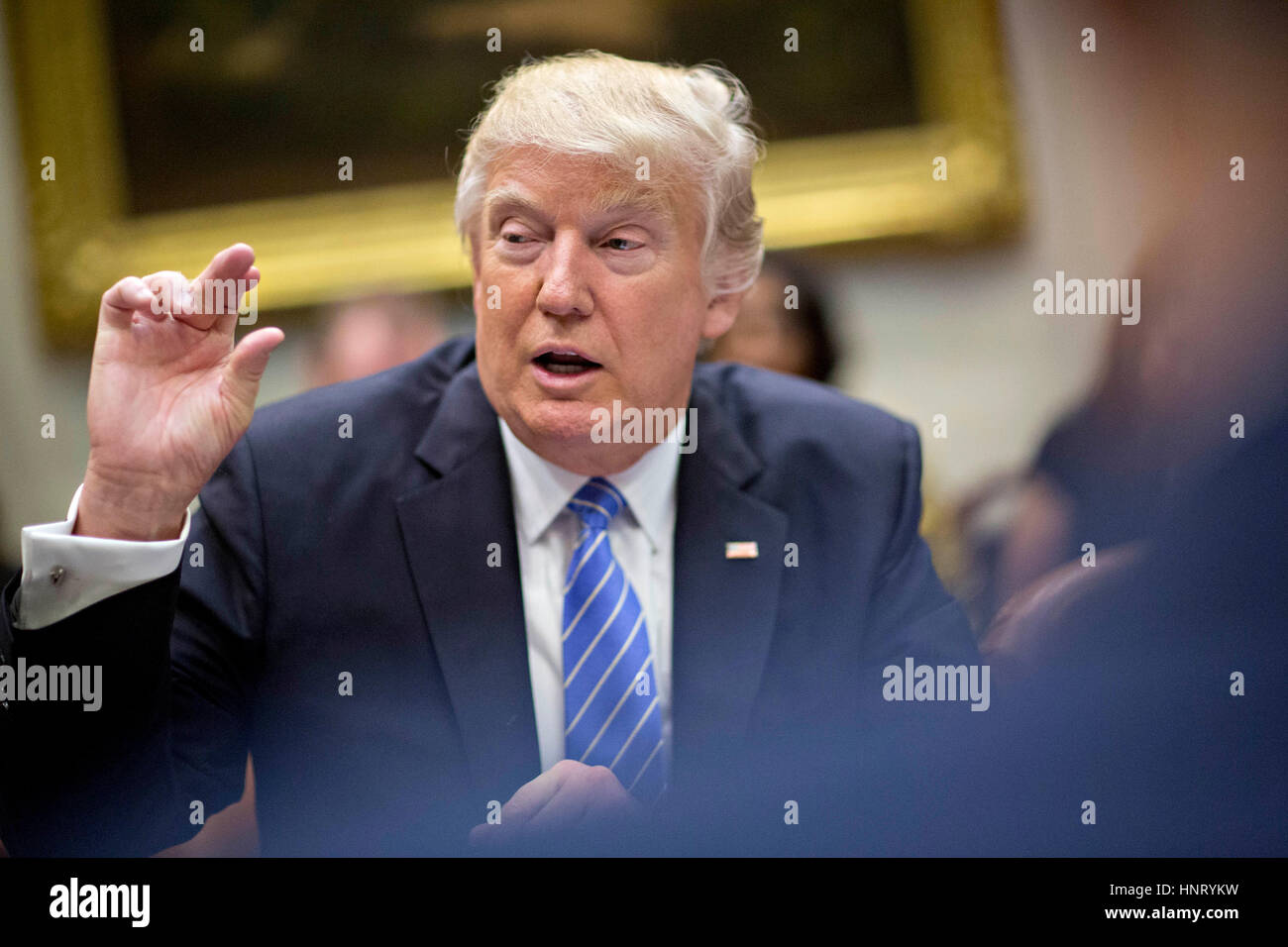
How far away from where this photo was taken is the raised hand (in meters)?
1.49

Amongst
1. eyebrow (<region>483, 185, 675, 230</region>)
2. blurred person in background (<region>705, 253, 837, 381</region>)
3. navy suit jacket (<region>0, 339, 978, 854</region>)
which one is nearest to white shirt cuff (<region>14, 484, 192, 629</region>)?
navy suit jacket (<region>0, 339, 978, 854</region>)

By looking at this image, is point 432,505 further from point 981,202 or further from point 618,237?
point 981,202

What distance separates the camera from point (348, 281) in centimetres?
272

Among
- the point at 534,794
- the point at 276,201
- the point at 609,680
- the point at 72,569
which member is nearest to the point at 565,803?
the point at 534,794

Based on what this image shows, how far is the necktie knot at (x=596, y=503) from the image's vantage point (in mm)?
1831

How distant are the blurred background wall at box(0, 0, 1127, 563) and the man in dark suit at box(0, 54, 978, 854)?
1033 mm

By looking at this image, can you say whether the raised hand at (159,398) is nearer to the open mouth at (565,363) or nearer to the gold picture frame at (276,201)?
the open mouth at (565,363)

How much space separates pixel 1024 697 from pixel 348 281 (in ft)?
5.62

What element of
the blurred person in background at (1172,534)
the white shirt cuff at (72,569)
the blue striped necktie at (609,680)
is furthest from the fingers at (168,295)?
the blurred person in background at (1172,534)

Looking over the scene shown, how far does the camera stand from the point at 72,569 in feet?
4.89

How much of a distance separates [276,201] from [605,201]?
1.25 metres

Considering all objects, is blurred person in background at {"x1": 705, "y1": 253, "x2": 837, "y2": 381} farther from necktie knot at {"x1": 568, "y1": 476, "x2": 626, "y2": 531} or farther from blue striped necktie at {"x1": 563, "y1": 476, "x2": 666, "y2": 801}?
blue striped necktie at {"x1": 563, "y1": 476, "x2": 666, "y2": 801}

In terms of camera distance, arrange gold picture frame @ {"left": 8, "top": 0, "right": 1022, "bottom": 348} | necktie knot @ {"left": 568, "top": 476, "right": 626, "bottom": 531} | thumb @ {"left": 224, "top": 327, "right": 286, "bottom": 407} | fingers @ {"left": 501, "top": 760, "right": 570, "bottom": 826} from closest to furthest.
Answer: thumb @ {"left": 224, "top": 327, "right": 286, "bottom": 407}
fingers @ {"left": 501, "top": 760, "right": 570, "bottom": 826}
necktie knot @ {"left": 568, "top": 476, "right": 626, "bottom": 531}
gold picture frame @ {"left": 8, "top": 0, "right": 1022, "bottom": 348}
